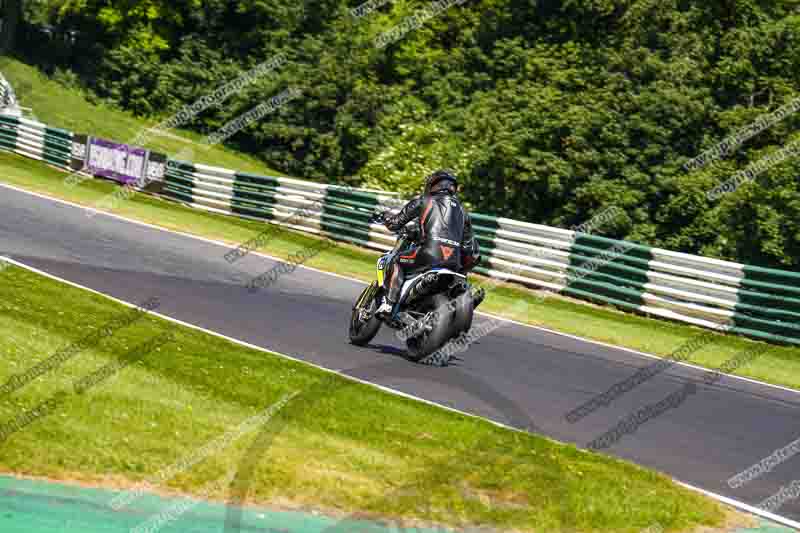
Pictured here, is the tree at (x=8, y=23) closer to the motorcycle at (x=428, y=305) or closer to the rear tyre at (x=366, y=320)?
the rear tyre at (x=366, y=320)

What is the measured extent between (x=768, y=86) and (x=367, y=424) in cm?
2192

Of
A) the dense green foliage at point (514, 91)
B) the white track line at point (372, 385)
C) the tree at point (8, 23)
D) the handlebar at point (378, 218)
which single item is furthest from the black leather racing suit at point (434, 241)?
the tree at point (8, 23)

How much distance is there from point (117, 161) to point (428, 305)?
70.4ft

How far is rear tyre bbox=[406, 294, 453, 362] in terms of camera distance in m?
12.3

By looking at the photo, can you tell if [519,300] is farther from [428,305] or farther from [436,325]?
[436,325]

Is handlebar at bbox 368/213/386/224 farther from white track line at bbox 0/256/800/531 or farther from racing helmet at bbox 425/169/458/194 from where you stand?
white track line at bbox 0/256/800/531

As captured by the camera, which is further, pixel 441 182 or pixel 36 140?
pixel 36 140

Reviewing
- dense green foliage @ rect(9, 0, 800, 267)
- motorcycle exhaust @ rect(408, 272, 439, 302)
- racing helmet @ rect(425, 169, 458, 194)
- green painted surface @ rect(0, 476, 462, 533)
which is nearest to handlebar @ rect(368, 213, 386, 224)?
racing helmet @ rect(425, 169, 458, 194)

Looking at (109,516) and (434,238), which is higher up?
(434,238)

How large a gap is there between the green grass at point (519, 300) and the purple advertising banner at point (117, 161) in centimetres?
63

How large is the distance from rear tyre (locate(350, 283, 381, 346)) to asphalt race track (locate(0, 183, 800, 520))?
23cm

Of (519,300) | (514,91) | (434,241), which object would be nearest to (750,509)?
(434,241)

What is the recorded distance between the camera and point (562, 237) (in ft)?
72.6

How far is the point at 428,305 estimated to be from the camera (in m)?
12.6
